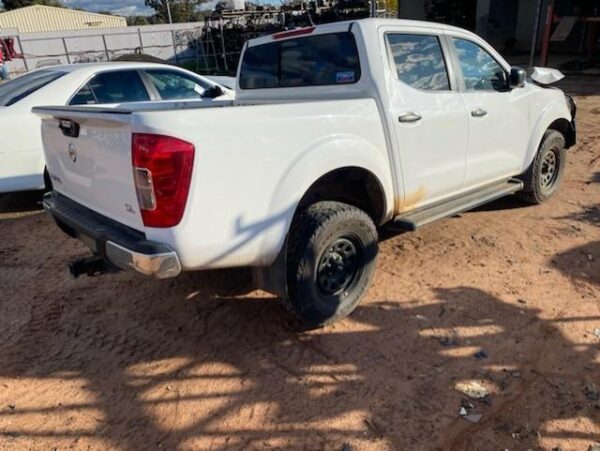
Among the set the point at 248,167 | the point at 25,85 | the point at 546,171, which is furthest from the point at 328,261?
the point at 25,85

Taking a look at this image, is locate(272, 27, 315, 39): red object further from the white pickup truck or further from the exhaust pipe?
the exhaust pipe

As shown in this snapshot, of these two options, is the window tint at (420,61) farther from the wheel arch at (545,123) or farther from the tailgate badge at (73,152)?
the tailgate badge at (73,152)

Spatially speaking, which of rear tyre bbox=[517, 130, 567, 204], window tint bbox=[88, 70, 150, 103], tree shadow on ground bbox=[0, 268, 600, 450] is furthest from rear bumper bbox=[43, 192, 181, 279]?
rear tyre bbox=[517, 130, 567, 204]

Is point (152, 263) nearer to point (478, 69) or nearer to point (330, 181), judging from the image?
point (330, 181)

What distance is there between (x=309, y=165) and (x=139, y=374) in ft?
5.47

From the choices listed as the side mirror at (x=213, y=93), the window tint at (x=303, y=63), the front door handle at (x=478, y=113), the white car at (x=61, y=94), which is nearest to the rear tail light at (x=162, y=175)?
the window tint at (x=303, y=63)

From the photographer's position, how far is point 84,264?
312cm

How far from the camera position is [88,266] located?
10.3 feet

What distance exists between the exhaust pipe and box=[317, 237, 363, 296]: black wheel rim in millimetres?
1398

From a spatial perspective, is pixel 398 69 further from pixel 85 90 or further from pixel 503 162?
pixel 85 90

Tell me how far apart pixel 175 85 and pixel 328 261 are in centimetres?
438

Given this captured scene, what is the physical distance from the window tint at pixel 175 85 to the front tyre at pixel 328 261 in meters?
4.08

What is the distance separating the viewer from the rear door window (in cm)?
586

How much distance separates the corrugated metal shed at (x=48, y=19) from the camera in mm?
52500
